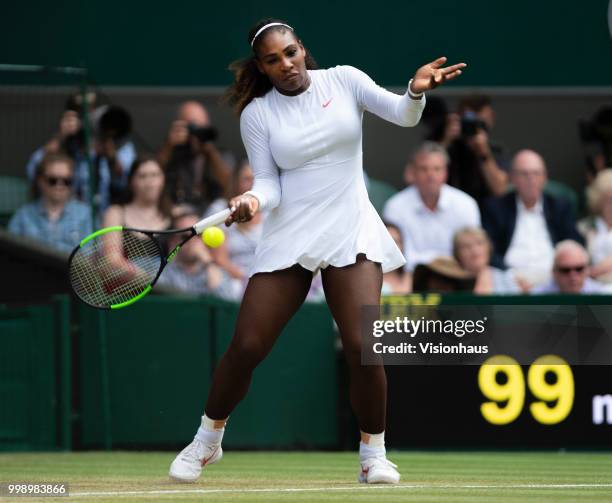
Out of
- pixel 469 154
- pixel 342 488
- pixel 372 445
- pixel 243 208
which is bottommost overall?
pixel 342 488

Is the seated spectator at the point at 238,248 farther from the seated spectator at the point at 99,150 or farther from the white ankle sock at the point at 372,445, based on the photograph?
the white ankle sock at the point at 372,445

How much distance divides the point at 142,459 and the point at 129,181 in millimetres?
2573

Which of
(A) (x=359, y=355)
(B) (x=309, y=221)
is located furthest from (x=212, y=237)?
(A) (x=359, y=355)

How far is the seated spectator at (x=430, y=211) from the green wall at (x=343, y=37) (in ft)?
8.44

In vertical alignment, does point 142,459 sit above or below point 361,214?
below

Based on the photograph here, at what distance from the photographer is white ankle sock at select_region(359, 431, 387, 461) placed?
20.5 feet

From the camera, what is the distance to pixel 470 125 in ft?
39.0

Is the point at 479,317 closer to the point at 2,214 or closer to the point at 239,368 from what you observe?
the point at 2,214

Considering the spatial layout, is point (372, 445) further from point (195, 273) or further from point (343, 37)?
point (343, 37)

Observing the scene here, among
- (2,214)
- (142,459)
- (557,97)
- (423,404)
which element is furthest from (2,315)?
(557,97)

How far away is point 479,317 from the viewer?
10.2 metres

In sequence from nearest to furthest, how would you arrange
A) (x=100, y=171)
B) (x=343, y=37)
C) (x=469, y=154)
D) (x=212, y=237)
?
1. (x=212, y=237)
2. (x=100, y=171)
3. (x=469, y=154)
4. (x=343, y=37)

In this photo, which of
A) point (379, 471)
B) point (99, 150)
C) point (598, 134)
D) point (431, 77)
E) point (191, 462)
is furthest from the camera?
point (598, 134)

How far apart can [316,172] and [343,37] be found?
7724mm
